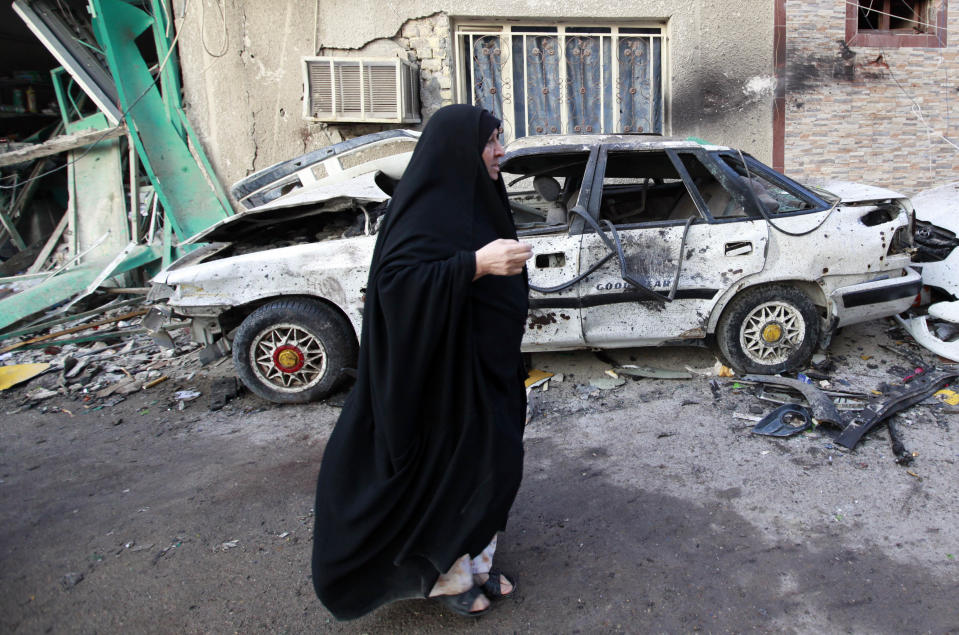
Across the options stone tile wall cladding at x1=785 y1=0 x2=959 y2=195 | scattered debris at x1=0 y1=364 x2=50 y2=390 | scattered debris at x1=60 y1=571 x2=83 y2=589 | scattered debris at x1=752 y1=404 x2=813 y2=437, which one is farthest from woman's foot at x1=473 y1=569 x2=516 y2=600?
stone tile wall cladding at x1=785 y1=0 x2=959 y2=195

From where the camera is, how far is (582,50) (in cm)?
715

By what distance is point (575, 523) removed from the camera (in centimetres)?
285

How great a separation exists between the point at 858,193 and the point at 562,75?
3673 millimetres

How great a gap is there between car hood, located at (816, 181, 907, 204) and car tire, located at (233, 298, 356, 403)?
3514 mm

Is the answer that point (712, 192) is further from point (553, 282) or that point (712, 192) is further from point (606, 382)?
point (606, 382)

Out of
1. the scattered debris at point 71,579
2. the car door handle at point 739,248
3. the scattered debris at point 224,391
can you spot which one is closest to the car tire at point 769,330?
the car door handle at point 739,248

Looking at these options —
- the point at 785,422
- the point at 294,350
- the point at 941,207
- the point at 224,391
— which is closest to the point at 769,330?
the point at 785,422

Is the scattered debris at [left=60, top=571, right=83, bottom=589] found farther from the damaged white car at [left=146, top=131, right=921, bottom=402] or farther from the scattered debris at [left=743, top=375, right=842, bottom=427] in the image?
the scattered debris at [left=743, top=375, right=842, bottom=427]

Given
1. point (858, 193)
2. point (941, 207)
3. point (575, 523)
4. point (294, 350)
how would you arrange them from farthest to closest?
point (941, 207)
point (858, 193)
point (294, 350)
point (575, 523)

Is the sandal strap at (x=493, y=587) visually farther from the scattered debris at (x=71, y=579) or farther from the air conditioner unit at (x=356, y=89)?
the air conditioner unit at (x=356, y=89)

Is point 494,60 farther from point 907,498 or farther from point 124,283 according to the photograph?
point 907,498

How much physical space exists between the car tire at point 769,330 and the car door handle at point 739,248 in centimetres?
27

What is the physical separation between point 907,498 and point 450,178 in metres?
2.61

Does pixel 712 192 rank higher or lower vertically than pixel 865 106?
lower
